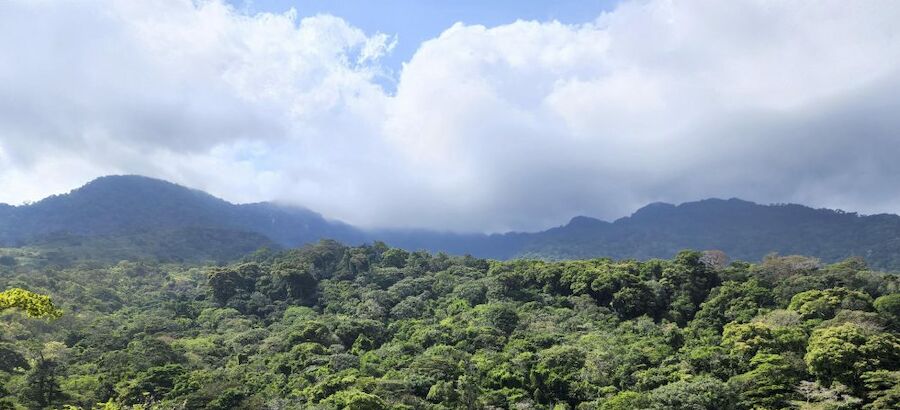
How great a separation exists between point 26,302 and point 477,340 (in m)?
41.5

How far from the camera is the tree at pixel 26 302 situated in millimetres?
14625

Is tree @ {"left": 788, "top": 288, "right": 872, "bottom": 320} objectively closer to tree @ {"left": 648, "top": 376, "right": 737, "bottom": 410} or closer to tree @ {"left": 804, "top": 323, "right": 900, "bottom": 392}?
tree @ {"left": 804, "top": 323, "right": 900, "bottom": 392}

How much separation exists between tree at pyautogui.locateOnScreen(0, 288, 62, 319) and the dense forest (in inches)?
5.0

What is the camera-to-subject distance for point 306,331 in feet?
190

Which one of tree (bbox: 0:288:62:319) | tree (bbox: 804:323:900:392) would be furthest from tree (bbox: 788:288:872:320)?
tree (bbox: 0:288:62:319)

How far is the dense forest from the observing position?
38094mm

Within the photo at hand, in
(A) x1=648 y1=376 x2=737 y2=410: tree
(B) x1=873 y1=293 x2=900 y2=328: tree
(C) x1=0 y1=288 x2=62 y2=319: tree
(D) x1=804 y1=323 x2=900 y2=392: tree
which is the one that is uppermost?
(C) x1=0 y1=288 x2=62 y2=319: tree

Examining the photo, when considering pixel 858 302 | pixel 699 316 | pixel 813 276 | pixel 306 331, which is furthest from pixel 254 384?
pixel 813 276

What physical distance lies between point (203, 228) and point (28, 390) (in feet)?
479

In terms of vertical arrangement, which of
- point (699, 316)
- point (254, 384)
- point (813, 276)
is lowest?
point (254, 384)

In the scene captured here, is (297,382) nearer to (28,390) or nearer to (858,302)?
(28,390)

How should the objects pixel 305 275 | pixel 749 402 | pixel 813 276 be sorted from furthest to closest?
pixel 305 275 → pixel 813 276 → pixel 749 402

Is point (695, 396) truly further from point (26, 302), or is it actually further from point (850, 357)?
point (26, 302)

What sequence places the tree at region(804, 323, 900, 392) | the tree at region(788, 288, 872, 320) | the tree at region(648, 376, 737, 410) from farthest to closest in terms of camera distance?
1. the tree at region(788, 288, 872, 320)
2. the tree at region(804, 323, 900, 392)
3. the tree at region(648, 376, 737, 410)
